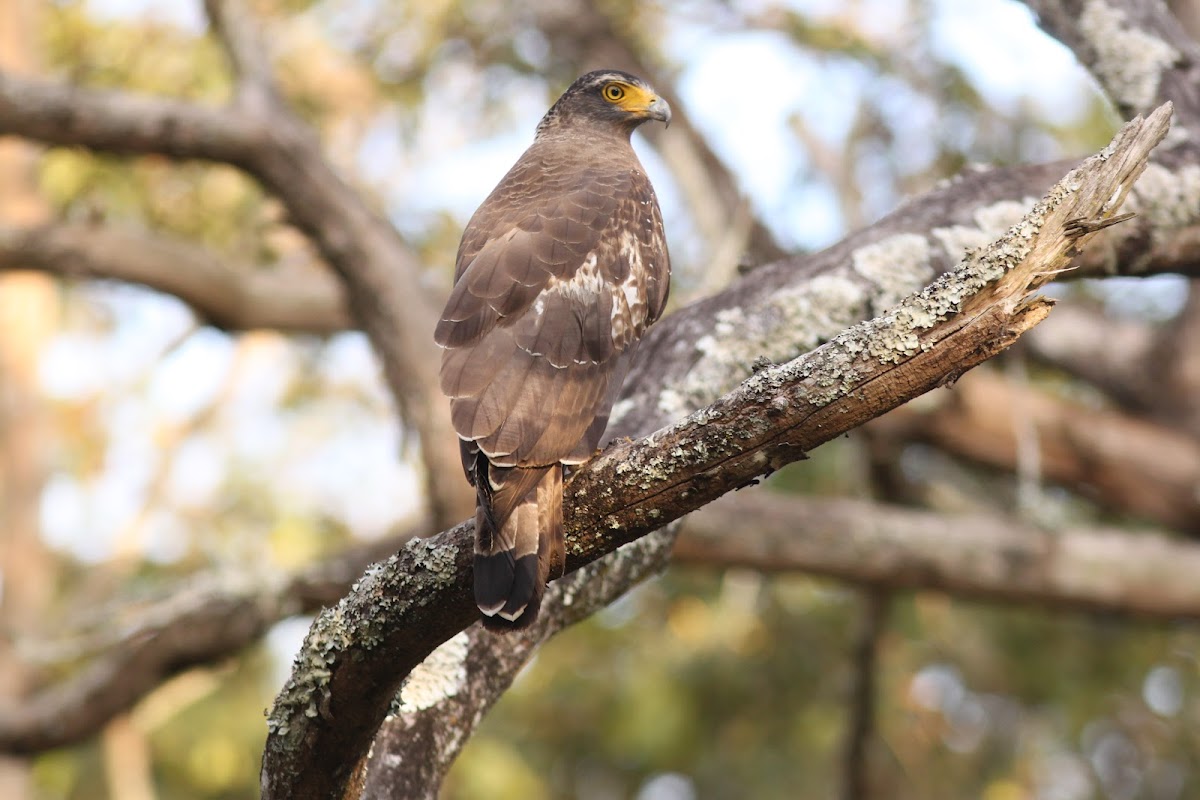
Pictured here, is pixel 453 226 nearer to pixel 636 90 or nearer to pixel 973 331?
pixel 636 90

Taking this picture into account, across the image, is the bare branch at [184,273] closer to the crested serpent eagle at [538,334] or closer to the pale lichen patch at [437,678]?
the crested serpent eagle at [538,334]

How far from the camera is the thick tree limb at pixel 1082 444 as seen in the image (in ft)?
23.9

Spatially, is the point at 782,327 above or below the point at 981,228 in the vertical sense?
below

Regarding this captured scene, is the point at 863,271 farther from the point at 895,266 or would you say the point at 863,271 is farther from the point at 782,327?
the point at 782,327

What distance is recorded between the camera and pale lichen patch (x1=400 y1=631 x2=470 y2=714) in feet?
9.63

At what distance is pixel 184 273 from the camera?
638 centimetres

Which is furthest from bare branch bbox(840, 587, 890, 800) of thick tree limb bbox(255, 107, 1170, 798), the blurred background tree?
thick tree limb bbox(255, 107, 1170, 798)

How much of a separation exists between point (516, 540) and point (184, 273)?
447 centimetres

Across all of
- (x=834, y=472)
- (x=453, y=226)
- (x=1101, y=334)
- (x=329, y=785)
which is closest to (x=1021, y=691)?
(x=834, y=472)

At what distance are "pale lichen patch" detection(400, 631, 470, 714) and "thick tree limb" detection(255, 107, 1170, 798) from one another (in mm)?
407

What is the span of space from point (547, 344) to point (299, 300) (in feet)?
13.9

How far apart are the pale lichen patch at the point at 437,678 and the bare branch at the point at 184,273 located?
10.6 feet

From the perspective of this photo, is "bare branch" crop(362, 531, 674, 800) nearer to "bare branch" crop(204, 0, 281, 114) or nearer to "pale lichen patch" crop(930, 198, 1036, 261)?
"pale lichen patch" crop(930, 198, 1036, 261)

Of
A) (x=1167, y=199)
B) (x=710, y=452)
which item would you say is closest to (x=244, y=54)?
(x=1167, y=199)
